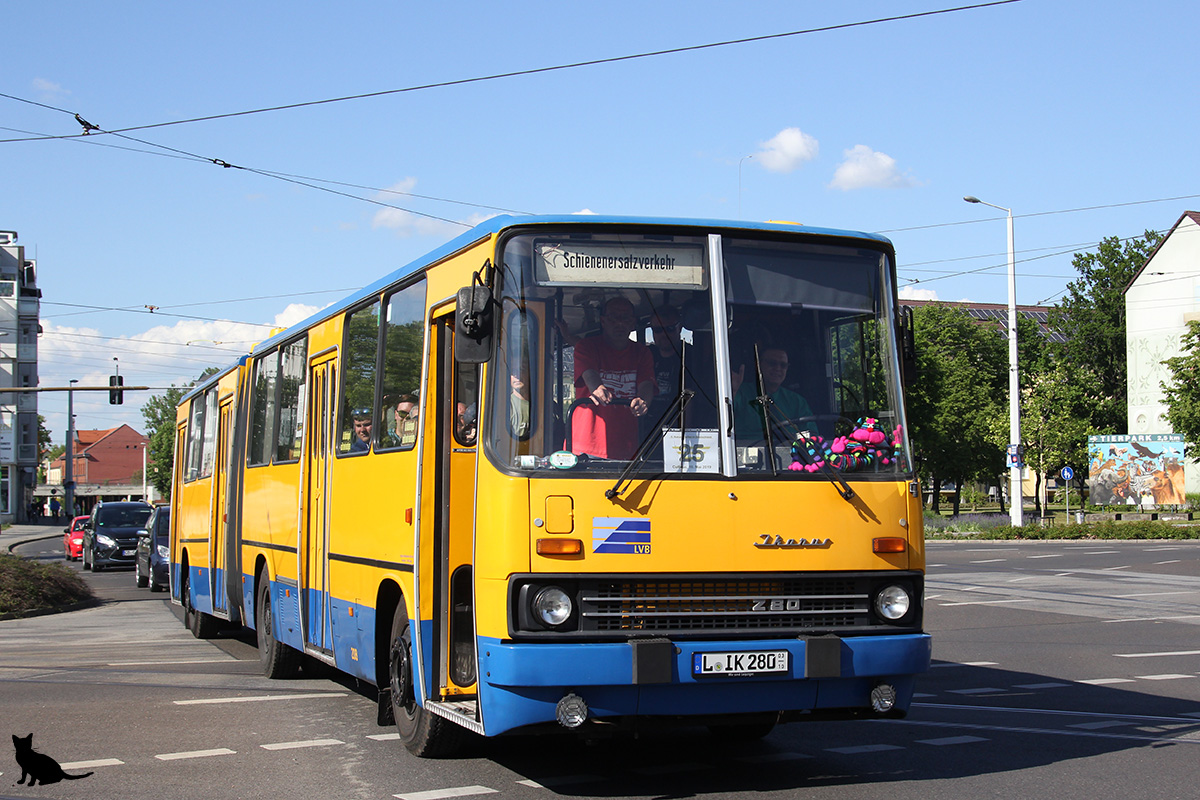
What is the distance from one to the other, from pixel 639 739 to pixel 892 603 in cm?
264

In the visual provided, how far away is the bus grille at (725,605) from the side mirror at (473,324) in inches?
51.6

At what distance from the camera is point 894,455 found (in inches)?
297

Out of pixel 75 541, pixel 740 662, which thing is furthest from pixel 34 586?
pixel 75 541

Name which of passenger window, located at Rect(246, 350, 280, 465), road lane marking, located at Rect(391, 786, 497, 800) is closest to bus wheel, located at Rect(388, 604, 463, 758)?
road lane marking, located at Rect(391, 786, 497, 800)

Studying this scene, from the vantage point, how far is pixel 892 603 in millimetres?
7344

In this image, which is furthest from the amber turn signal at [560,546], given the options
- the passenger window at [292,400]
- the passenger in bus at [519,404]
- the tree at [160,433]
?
the tree at [160,433]

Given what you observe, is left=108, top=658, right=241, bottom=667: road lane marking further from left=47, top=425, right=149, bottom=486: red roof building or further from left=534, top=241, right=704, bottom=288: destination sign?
left=47, top=425, right=149, bottom=486: red roof building

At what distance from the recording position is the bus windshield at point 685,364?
7.05 metres

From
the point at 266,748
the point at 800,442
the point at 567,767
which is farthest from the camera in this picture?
the point at 266,748

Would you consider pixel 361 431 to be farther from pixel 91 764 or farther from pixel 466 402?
pixel 91 764

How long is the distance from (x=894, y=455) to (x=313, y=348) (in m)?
5.66

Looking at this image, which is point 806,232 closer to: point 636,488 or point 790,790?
point 636,488

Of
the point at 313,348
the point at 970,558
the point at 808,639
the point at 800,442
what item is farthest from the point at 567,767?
the point at 970,558

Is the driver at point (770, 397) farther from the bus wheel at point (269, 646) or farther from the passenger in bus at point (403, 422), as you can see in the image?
the bus wheel at point (269, 646)
